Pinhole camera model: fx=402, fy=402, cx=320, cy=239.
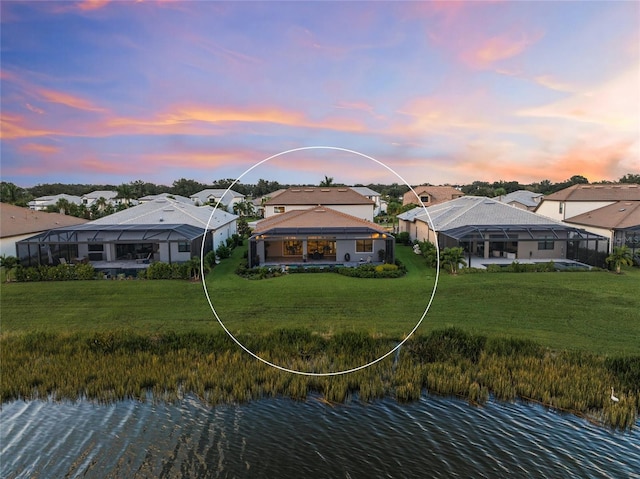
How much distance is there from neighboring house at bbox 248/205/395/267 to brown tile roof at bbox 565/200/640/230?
1609cm

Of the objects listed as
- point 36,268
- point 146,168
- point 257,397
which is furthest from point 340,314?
point 146,168

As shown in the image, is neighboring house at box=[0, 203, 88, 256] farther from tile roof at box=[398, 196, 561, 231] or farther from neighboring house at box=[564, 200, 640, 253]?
neighboring house at box=[564, 200, 640, 253]

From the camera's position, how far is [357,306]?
16359 mm

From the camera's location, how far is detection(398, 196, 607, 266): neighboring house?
25844 millimetres

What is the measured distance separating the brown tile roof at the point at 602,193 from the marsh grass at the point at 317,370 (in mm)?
30068

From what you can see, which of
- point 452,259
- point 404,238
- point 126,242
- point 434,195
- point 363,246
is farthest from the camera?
point 434,195

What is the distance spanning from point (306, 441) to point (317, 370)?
9.67ft

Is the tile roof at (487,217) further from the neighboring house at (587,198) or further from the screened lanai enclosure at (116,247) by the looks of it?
the screened lanai enclosure at (116,247)

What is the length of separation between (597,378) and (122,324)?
1514 cm

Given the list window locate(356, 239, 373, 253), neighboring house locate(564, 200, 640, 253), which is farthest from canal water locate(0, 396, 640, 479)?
neighboring house locate(564, 200, 640, 253)

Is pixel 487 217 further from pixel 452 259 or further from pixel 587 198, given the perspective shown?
pixel 587 198

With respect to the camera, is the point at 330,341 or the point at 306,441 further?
the point at 330,341

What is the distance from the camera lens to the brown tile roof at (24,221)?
26.3 meters

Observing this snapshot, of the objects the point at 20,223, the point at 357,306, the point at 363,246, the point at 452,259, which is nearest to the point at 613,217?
the point at 452,259
